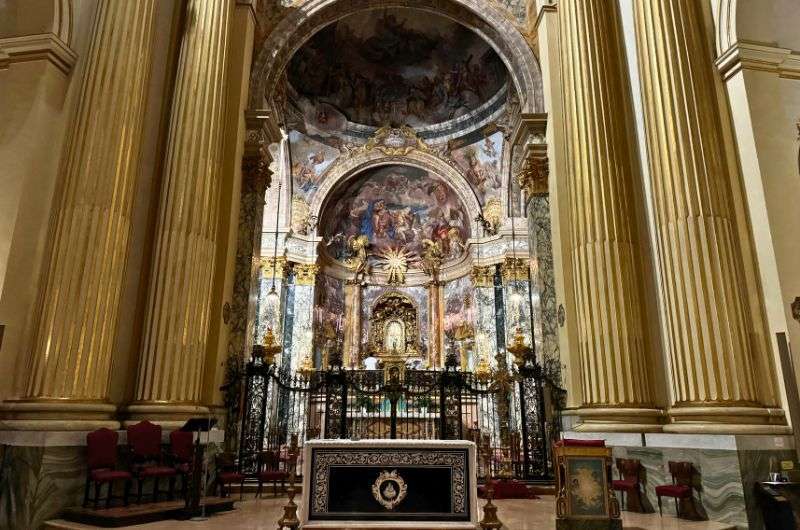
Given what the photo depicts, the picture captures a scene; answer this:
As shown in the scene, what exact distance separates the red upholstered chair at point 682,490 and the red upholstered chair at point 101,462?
19.0 ft

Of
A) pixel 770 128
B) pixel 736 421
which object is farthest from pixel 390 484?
pixel 770 128

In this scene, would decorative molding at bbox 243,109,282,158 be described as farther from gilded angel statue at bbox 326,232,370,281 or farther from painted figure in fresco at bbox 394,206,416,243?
painted figure in fresco at bbox 394,206,416,243

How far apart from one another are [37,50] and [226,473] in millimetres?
6100

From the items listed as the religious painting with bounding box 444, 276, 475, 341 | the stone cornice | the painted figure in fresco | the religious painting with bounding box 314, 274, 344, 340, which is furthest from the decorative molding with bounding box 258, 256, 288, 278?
the stone cornice

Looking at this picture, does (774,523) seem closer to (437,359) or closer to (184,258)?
(184,258)

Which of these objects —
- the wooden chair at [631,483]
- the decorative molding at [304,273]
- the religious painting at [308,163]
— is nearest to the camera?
the wooden chair at [631,483]

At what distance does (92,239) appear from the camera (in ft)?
22.4

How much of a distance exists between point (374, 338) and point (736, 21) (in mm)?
16654

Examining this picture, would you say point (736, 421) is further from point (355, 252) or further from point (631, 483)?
point (355, 252)

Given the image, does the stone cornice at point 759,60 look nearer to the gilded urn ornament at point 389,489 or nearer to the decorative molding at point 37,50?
the gilded urn ornament at point 389,489

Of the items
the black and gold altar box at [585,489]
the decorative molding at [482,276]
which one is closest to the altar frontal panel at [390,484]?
the black and gold altar box at [585,489]

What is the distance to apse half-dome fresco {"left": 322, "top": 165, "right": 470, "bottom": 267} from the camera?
22.4m

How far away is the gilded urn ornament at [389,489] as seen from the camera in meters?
5.85

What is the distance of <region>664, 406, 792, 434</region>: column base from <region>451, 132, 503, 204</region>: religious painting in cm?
1529
